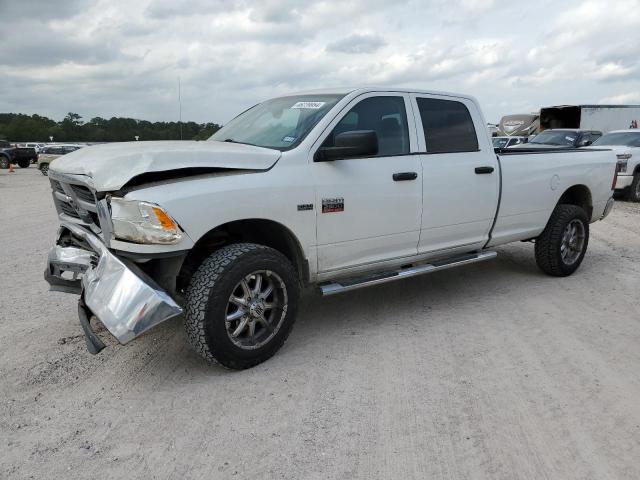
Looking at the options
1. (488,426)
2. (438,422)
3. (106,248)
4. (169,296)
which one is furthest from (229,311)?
(488,426)

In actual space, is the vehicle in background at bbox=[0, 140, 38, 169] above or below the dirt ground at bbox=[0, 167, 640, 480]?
above

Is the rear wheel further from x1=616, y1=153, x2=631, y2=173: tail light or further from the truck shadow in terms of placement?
the truck shadow

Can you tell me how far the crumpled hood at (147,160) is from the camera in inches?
130

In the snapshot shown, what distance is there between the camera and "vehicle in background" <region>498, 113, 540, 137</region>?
2741 centimetres

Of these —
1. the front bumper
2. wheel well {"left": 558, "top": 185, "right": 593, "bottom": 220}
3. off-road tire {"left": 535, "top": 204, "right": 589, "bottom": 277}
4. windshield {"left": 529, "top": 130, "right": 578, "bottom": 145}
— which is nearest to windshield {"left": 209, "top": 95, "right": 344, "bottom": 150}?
the front bumper

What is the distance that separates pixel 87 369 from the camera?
3740 mm

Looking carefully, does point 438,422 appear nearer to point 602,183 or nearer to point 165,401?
point 165,401

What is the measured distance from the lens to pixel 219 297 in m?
3.43

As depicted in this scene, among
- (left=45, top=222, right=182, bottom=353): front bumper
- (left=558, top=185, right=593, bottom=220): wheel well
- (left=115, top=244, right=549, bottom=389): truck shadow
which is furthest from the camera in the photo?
(left=558, top=185, right=593, bottom=220): wheel well

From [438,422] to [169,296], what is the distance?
176 cm

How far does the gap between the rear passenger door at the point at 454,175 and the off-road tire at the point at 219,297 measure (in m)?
1.66

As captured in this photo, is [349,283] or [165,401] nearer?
[165,401]

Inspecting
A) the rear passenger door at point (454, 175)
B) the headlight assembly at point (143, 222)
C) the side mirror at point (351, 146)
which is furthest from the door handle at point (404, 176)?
the headlight assembly at point (143, 222)

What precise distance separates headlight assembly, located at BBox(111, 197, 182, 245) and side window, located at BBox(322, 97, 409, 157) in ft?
5.33
